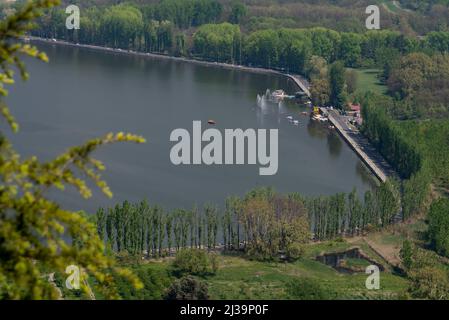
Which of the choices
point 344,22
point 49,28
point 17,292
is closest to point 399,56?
point 344,22

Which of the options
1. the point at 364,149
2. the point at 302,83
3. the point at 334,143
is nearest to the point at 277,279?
the point at 364,149

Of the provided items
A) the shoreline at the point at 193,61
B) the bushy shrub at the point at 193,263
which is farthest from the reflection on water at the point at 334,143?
the bushy shrub at the point at 193,263

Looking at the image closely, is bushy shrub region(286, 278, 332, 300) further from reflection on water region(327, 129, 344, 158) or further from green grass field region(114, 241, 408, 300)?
reflection on water region(327, 129, 344, 158)

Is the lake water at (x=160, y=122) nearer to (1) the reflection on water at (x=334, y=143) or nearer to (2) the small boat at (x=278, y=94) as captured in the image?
(1) the reflection on water at (x=334, y=143)

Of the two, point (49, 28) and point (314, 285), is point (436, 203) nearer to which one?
point (314, 285)

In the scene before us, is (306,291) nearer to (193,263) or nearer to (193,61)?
(193,263)

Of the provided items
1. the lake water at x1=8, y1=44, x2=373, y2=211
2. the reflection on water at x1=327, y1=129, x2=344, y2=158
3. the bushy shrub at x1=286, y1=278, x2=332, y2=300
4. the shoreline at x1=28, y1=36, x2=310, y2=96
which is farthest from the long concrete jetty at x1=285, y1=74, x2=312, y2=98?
the bushy shrub at x1=286, y1=278, x2=332, y2=300
